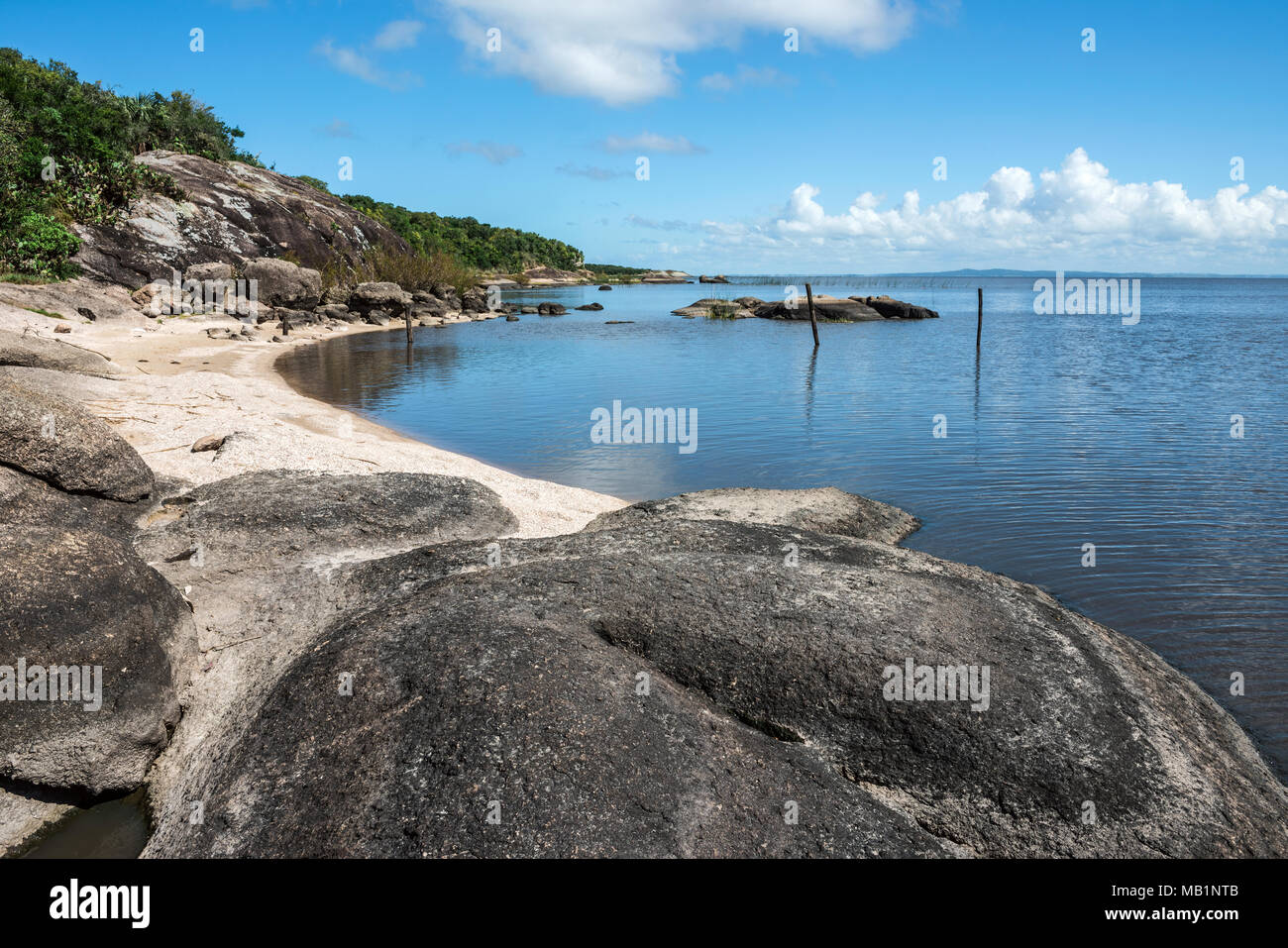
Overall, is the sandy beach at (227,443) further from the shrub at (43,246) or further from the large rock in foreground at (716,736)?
the shrub at (43,246)

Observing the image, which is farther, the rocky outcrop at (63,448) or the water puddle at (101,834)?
the rocky outcrop at (63,448)

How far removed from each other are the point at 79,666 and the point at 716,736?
4.29 metres

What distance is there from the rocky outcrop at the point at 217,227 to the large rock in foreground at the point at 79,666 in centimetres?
3375

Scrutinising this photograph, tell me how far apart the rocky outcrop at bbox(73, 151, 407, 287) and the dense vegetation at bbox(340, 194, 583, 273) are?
2621 cm

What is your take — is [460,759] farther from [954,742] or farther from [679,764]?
[954,742]

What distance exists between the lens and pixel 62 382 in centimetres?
1470

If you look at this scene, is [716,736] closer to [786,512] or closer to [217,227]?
[786,512]

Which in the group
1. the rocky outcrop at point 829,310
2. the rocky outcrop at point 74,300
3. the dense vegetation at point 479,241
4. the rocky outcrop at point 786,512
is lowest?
the rocky outcrop at point 786,512

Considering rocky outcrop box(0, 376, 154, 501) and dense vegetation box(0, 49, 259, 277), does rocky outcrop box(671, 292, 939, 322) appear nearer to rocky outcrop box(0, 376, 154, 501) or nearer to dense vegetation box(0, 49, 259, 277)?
dense vegetation box(0, 49, 259, 277)

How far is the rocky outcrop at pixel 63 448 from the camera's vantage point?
8203 mm

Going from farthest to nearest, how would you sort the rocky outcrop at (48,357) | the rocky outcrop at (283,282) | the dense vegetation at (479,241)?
1. the dense vegetation at (479,241)
2. the rocky outcrop at (283,282)
3. the rocky outcrop at (48,357)

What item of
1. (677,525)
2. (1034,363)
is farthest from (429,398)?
(1034,363)

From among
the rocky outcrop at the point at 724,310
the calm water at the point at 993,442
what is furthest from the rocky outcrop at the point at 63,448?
the rocky outcrop at the point at 724,310
